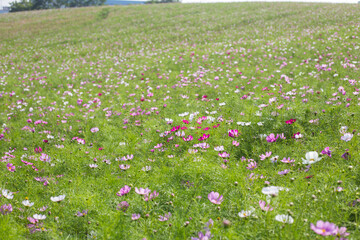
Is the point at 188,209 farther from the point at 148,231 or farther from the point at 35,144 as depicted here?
the point at 35,144

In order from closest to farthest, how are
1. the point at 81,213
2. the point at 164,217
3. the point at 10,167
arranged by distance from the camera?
the point at 164,217
the point at 81,213
the point at 10,167

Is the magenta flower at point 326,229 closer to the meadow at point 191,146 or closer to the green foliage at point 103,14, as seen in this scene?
the meadow at point 191,146

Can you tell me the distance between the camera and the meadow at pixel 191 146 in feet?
6.93

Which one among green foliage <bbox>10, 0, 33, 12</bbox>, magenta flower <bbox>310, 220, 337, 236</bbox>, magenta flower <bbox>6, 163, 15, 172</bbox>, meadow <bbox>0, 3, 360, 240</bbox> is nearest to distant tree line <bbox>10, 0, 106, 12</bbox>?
green foliage <bbox>10, 0, 33, 12</bbox>

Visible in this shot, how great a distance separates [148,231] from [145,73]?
24.2ft

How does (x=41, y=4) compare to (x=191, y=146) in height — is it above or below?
above

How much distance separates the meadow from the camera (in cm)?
211

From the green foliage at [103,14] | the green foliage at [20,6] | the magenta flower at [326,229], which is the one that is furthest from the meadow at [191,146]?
the green foliage at [20,6]

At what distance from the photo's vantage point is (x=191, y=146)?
3648mm

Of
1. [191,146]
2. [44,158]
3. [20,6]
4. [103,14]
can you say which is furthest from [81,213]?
[20,6]

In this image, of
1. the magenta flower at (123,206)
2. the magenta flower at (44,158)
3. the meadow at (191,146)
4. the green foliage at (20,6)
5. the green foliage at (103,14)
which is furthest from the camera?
the green foliage at (20,6)

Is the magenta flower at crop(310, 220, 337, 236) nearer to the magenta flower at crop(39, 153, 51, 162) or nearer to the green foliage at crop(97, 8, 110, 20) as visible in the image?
the magenta flower at crop(39, 153, 51, 162)

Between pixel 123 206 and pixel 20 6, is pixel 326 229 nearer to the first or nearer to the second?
pixel 123 206

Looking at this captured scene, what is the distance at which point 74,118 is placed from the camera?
5.47 metres
